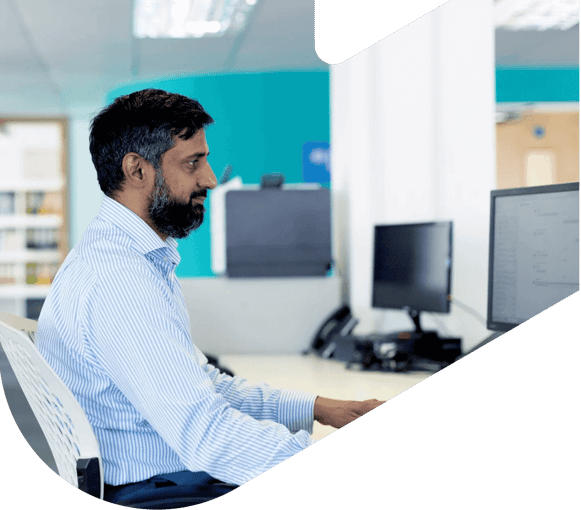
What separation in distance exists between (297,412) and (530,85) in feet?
18.8

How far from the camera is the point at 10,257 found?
8.29m

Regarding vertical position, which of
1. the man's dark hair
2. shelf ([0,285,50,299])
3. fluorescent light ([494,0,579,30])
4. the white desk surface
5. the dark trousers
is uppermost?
fluorescent light ([494,0,579,30])

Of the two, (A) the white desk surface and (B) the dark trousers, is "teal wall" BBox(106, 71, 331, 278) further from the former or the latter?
(B) the dark trousers

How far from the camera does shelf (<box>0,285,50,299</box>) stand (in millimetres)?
8250

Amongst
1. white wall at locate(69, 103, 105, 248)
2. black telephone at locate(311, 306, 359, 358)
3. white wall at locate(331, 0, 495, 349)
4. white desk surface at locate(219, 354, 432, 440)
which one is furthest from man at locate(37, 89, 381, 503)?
white wall at locate(69, 103, 105, 248)

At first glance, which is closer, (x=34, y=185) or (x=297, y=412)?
(x=297, y=412)

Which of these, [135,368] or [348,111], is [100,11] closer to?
[348,111]

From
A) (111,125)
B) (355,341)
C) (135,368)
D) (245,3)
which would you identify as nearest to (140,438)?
(135,368)

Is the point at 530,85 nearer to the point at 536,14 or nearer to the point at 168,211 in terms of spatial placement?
the point at 536,14

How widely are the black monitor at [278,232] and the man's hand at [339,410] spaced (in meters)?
1.35

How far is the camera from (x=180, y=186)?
1.10m

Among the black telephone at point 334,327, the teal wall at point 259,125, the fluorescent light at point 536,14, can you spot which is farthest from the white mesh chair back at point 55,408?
the teal wall at point 259,125

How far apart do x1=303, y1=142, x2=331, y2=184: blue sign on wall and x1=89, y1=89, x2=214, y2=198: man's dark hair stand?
15.9 ft

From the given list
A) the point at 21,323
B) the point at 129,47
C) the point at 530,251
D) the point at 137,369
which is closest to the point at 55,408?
the point at 137,369
